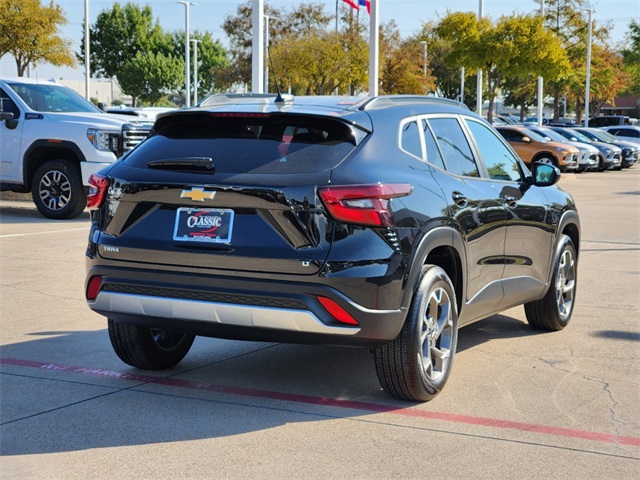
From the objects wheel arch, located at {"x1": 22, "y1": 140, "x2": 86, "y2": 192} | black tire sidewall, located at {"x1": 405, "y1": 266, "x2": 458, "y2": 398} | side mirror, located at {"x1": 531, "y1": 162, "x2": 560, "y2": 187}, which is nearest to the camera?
black tire sidewall, located at {"x1": 405, "y1": 266, "x2": 458, "y2": 398}

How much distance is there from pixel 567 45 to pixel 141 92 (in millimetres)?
45821

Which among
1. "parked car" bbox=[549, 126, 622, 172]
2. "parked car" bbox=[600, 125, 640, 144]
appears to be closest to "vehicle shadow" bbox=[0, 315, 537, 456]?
"parked car" bbox=[549, 126, 622, 172]

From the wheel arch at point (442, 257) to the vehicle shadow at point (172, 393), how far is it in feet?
2.44

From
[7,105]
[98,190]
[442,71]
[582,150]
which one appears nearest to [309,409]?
[98,190]

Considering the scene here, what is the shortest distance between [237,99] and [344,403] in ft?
6.43

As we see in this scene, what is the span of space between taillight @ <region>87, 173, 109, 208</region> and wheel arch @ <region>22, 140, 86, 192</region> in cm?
986

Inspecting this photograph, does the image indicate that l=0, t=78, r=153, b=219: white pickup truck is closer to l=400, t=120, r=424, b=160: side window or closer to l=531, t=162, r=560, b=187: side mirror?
l=531, t=162, r=560, b=187: side mirror

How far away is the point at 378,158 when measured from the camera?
17.5 ft

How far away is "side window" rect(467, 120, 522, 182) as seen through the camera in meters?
6.76

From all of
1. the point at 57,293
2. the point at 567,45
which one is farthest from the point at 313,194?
the point at 567,45

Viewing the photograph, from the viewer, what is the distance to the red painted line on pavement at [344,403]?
16.7ft

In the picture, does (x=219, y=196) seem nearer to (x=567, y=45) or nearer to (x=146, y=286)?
(x=146, y=286)

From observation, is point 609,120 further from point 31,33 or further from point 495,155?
point 495,155

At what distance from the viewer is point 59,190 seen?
15.5m
